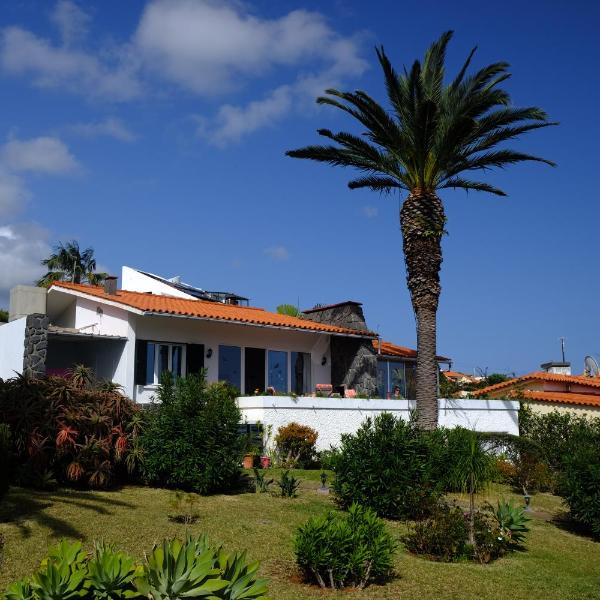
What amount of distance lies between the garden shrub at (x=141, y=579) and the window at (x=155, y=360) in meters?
16.2

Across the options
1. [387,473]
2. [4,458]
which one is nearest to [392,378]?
[387,473]

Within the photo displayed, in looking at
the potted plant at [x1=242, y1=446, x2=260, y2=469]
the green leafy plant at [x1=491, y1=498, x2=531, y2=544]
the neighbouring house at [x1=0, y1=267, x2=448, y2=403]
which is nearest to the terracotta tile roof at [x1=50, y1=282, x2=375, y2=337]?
the neighbouring house at [x1=0, y1=267, x2=448, y2=403]

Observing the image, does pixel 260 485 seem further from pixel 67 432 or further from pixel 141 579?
pixel 141 579

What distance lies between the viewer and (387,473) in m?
12.6

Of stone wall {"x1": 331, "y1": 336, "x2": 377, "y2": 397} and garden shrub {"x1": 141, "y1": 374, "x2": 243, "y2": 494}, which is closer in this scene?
garden shrub {"x1": 141, "y1": 374, "x2": 243, "y2": 494}

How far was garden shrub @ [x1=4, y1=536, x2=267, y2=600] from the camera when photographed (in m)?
5.05

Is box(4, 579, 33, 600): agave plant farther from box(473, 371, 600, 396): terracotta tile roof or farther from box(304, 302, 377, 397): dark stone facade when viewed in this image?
box(473, 371, 600, 396): terracotta tile roof

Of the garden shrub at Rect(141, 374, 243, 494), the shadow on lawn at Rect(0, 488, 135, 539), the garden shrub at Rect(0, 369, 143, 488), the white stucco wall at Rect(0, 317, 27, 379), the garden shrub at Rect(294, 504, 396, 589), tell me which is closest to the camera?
the garden shrub at Rect(294, 504, 396, 589)

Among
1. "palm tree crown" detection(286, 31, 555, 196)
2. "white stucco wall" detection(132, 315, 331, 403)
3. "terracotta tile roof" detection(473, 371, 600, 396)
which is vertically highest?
"palm tree crown" detection(286, 31, 555, 196)

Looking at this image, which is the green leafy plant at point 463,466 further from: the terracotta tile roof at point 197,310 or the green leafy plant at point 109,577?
the green leafy plant at point 109,577

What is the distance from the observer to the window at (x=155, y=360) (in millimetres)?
21672

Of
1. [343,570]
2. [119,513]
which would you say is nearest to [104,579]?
[343,570]

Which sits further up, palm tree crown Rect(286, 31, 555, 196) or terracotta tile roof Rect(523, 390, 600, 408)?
palm tree crown Rect(286, 31, 555, 196)

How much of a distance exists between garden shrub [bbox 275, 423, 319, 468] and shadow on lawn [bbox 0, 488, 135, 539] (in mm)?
7181
